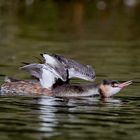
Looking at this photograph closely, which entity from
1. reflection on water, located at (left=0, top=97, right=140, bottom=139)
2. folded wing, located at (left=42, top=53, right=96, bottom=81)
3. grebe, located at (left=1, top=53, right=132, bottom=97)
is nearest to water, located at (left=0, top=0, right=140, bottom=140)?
reflection on water, located at (left=0, top=97, right=140, bottom=139)

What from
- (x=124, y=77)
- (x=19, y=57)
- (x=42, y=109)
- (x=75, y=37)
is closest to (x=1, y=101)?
(x=42, y=109)

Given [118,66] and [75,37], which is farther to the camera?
[75,37]

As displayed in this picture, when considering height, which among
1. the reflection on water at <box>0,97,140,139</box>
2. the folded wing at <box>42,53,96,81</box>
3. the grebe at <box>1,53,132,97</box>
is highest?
the folded wing at <box>42,53,96,81</box>

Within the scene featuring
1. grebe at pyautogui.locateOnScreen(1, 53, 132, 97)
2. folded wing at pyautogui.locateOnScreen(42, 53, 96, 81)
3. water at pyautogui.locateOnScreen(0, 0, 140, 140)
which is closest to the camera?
water at pyautogui.locateOnScreen(0, 0, 140, 140)

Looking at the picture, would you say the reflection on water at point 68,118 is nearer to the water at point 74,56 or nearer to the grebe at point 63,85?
the water at point 74,56

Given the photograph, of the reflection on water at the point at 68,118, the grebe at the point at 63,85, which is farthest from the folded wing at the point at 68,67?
the reflection on water at the point at 68,118

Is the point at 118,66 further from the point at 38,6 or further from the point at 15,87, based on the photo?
the point at 38,6

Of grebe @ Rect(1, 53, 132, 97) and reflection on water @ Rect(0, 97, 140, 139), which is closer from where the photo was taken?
reflection on water @ Rect(0, 97, 140, 139)

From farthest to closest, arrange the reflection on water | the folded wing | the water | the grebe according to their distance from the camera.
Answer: the grebe < the folded wing < the water < the reflection on water

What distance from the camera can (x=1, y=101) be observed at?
12188mm

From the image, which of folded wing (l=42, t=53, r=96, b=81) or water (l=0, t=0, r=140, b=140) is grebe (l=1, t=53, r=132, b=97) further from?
water (l=0, t=0, r=140, b=140)

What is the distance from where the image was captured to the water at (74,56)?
10.1m

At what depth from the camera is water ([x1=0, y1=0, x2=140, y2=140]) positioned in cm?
1011

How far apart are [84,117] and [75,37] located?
1162 centimetres
